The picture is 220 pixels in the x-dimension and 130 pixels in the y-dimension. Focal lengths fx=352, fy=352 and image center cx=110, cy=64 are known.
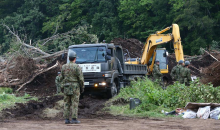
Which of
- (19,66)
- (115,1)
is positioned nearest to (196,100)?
(19,66)

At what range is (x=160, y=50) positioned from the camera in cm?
2653

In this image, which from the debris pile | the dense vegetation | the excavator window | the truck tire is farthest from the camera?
the dense vegetation

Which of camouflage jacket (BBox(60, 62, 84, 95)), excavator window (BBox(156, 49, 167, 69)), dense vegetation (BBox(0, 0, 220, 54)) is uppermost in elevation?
dense vegetation (BBox(0, 0, 220, 54))

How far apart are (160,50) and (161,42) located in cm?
402

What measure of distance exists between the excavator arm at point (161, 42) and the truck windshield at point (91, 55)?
692 centimetres

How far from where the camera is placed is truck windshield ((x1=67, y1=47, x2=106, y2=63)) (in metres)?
15.5

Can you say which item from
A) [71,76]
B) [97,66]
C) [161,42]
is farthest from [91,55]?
[161,42]

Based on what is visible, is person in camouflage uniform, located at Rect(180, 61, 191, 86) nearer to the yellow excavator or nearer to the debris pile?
the yellow excavator

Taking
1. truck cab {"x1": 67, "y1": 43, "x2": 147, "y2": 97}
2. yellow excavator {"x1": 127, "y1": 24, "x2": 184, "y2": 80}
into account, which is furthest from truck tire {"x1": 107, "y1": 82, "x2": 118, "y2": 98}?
yellow excavator {"x1": 127, "y1": 24, "x2": 184, "y2": 80}

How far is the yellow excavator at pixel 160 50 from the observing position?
21.2 m

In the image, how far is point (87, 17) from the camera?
54.9 meters

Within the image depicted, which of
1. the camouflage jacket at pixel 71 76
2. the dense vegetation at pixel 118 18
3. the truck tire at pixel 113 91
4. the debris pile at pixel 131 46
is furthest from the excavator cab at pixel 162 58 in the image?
the camouflage jacket at pixel 71 76

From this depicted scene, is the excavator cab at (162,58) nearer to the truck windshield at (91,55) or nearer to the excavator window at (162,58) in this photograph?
the excavator window at (162,58)

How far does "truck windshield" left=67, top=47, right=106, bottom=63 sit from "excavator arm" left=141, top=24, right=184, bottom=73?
272 inches
